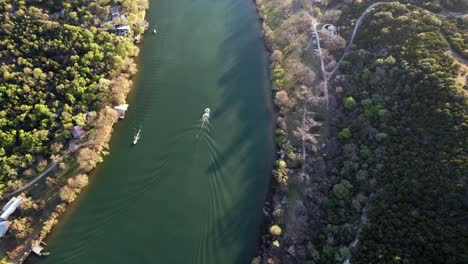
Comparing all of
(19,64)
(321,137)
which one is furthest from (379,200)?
(19,64)

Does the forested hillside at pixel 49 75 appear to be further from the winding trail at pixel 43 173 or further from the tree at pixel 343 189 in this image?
the tree at pixel 343 189

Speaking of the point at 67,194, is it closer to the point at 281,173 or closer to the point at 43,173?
the point at 43,173

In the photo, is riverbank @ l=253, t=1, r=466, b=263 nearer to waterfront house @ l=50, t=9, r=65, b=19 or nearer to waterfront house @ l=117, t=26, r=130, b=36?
waterfront house @ l=117, t=26, r=130, b=36

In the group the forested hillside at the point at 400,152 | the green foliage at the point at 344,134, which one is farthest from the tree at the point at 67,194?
the green foliage at the point at 344,134

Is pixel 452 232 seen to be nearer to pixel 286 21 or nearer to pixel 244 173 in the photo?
pixel 244 173

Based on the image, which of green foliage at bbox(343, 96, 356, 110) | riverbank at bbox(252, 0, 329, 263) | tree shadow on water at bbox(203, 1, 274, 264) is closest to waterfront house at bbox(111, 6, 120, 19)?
tree shadow on water at bbox(203, 1, 274, 264)

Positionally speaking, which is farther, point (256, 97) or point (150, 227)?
point (256, 97)
